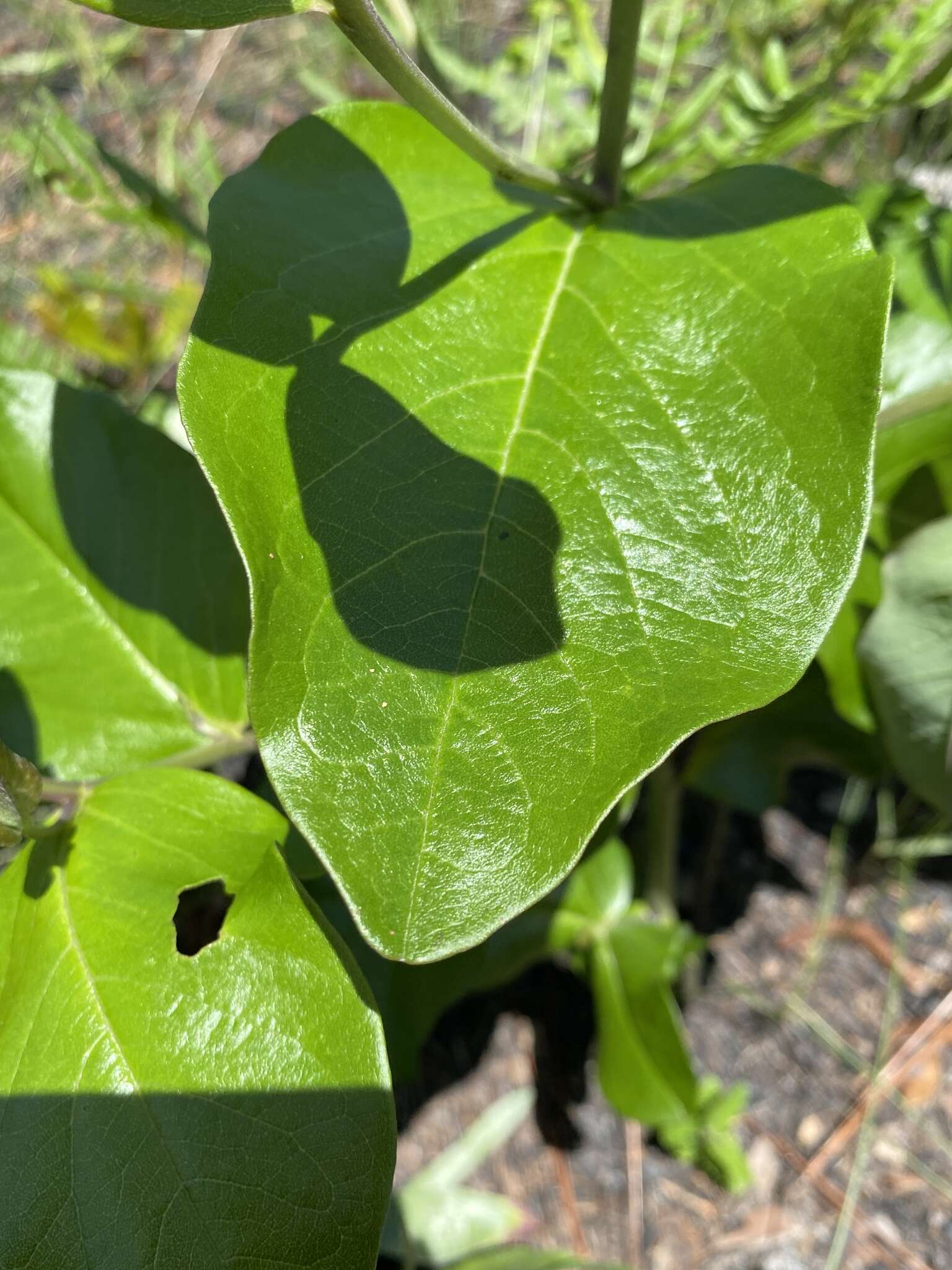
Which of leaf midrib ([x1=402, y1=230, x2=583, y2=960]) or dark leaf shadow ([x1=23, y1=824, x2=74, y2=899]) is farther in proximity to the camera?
dark leaf shadow ([x1=23, y1=824, x2=74, y2=899])

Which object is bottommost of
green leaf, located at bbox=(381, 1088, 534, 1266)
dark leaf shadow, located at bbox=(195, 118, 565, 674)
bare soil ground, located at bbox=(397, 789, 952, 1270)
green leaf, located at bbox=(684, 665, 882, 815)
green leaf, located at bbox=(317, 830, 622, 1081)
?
green leaf, located at bbox=(381, 1088, 534, 1266)

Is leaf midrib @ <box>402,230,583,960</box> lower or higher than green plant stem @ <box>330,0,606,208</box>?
lower

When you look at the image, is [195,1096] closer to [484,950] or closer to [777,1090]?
[484,950]

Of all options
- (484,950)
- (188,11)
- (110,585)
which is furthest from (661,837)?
(188,11)

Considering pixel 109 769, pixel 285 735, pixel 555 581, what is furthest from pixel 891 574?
pixel 109 769

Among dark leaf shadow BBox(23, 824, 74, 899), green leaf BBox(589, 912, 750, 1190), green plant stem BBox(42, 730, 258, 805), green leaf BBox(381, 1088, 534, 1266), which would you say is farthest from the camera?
green leaf BBox(381, 1088, 534, 1266)

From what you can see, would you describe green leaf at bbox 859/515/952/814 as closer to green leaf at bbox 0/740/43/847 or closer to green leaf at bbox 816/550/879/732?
green leaf at bbox 816/550/879/732

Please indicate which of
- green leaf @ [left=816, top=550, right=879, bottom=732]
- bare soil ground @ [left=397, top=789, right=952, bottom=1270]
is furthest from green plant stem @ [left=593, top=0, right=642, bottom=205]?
bare soil ground @ [left=397, top=789, right=952, bottom=1270]

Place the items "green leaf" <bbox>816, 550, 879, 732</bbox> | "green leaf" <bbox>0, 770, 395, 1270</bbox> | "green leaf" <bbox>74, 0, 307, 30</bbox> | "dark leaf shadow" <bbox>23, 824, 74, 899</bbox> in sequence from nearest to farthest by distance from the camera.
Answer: "green leaf" <bbox>74, 0, 307, 30</bbox> < "green leaf" <bbox>0, 770, 395, 1270</bbox> < "dark leaf shadow" <bbox>23, 824, 74, 899</bbox> < "green leaf" <bbox>816, 550, 879, 732</bbox>

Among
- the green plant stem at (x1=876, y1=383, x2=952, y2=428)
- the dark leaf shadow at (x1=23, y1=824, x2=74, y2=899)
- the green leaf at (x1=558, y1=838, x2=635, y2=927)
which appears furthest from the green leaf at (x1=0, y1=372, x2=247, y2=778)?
the green plant stem at (x1=876, y1=383, x2=952, y2=428)
